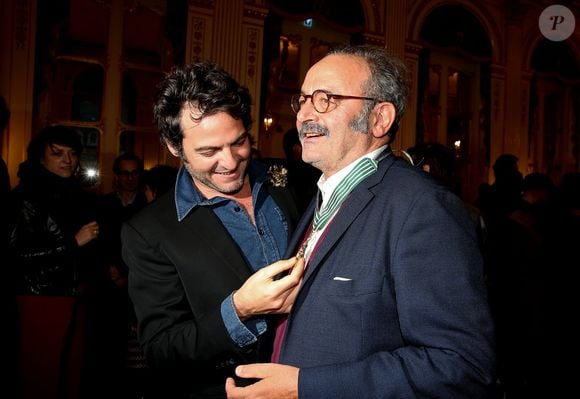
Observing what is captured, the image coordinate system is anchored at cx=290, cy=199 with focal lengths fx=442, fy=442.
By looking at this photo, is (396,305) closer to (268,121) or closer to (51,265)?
(51,265)

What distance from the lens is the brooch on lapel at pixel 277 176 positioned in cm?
186

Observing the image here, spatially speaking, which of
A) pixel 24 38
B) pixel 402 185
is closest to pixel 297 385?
pixel 402 185

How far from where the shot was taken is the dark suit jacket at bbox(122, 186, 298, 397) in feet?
4.82

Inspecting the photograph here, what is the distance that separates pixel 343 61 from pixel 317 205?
461 mm

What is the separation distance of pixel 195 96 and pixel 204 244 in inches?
20.9

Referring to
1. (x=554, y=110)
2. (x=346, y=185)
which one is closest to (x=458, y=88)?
(x=554, y=110)

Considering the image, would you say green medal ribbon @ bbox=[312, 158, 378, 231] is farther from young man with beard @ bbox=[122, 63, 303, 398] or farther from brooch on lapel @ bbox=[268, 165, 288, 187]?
brooch on lapel @ bbox=[268, 165, 288, 187]

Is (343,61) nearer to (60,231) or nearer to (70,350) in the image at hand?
(60,231)

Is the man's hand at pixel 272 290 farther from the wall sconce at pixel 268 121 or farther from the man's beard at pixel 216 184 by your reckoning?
the wall sconce at pixel 268 121

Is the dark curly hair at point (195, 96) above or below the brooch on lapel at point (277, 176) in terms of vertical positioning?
above

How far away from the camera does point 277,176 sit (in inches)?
74.4

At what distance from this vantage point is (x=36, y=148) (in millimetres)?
2947

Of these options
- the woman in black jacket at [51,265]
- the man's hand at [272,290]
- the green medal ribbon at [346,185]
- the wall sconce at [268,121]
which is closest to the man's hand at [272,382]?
the man's hand at [272,290]

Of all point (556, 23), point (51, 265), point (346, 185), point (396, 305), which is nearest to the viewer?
point (396, 305)
